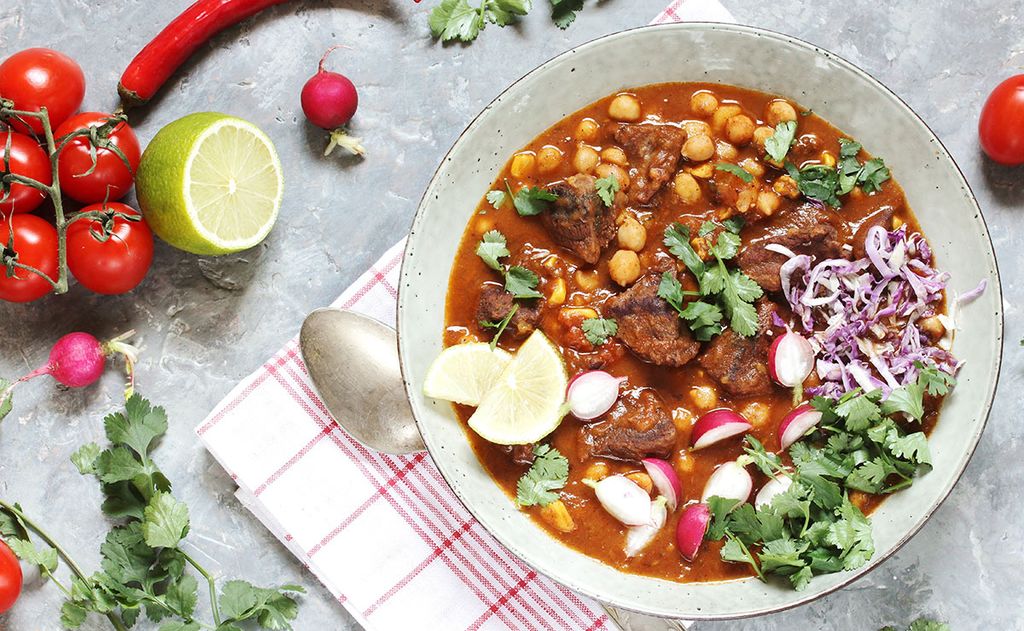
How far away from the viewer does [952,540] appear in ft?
14.2

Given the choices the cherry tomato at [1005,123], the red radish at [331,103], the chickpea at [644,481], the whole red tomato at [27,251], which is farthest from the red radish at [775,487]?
the whole red tomato at [27,251]

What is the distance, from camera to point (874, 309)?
156 inches

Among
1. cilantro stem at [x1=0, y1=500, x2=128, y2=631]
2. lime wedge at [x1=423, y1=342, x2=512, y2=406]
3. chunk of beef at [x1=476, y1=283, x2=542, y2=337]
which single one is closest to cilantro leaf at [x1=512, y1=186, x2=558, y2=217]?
chunk of beef at [x1=476, y1=283, x2=542, y2=337]

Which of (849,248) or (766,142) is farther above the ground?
(766,142)

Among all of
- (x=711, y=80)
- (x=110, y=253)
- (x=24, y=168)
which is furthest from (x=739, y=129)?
(x=24, y=168)

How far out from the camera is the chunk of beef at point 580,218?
12.8 feet

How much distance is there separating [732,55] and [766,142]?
403mm

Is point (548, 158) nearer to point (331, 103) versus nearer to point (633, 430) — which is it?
point (331, 103)

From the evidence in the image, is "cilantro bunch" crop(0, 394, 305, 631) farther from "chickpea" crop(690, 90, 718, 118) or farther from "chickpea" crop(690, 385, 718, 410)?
"chickpea" crop(690, 90, 718, 118)

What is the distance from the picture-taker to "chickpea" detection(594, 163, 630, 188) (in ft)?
13.2

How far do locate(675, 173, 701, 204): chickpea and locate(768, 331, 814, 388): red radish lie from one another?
711 millimetres

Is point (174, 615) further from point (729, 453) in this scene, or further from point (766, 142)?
point (766, 142)

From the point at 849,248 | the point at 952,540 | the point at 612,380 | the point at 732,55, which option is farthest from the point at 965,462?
the point at 732,55

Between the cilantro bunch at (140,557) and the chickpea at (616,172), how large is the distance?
2354 mm
